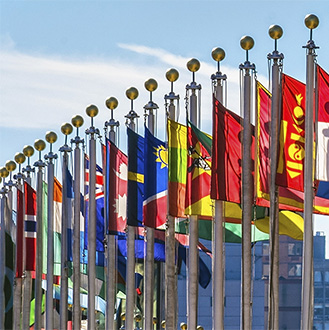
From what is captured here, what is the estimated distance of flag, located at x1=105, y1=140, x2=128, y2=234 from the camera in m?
39.3

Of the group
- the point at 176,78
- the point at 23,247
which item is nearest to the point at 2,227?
the point at 23,247

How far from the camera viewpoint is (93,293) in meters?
42.0

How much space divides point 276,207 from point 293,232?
113 inches

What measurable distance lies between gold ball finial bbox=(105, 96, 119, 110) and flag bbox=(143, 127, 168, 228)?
10.2 ft

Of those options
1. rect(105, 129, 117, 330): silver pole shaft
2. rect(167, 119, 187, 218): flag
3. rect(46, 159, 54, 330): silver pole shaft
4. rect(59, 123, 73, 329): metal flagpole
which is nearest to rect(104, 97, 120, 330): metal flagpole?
rect(105, 129, 117, 330): silver pole shaft

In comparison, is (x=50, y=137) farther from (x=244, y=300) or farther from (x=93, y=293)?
(x=244, y=300)

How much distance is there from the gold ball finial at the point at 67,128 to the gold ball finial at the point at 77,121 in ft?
4.48

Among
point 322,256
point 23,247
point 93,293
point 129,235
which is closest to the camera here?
point 129,235

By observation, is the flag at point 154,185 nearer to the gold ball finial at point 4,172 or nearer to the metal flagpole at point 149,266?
the metal flagpole at point 149,266

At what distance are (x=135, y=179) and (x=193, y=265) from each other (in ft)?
11.9

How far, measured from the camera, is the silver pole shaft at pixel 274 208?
3105 cm

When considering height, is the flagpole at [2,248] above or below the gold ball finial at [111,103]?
below

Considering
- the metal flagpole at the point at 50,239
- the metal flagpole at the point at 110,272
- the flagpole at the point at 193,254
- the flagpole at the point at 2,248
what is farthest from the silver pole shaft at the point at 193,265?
the flagpole at the point at 2,248

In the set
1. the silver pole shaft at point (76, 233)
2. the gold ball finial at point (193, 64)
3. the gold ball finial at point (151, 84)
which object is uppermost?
the gold ball finial at point (193, 64)
